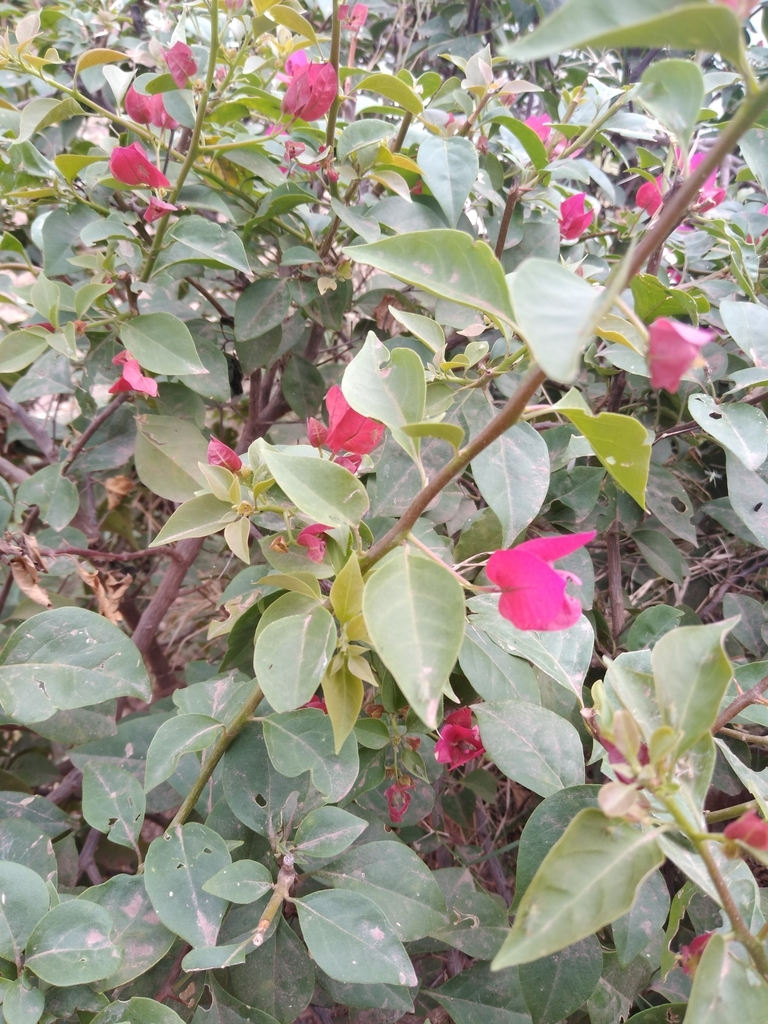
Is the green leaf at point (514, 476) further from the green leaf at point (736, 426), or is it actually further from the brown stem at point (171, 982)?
the brown stem at point (171, 982)

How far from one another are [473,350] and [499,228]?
0.98ft

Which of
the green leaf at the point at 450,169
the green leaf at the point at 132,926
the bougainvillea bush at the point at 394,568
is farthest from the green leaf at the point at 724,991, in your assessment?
the green leaf at the point at 450,169

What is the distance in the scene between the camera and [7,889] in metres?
0.43

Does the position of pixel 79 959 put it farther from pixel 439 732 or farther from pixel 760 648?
pixel 760 648

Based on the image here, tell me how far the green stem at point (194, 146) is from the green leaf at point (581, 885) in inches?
25.7

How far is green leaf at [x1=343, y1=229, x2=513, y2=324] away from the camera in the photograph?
0.31 meters

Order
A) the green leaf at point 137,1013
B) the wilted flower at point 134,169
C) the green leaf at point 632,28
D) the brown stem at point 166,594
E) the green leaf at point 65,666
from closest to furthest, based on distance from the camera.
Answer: the green leaf at point 632,28, the green leaf at point 137,1013, the green leaf at point 65,666, the wilted flower at point 134,169, the brown stem at point 166,594

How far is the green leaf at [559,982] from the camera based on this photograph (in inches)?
16.6

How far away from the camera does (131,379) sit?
24.7 inches

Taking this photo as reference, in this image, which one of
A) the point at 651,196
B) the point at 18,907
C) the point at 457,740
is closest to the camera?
the point at 18,907

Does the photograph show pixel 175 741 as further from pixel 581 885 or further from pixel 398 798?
pixel 581 885

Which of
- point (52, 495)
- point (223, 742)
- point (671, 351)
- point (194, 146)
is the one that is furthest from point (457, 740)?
point (194, 146)

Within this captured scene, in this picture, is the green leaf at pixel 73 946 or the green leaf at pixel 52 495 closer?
the green leaf at pixel 73 946

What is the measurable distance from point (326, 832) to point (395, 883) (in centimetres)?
7
